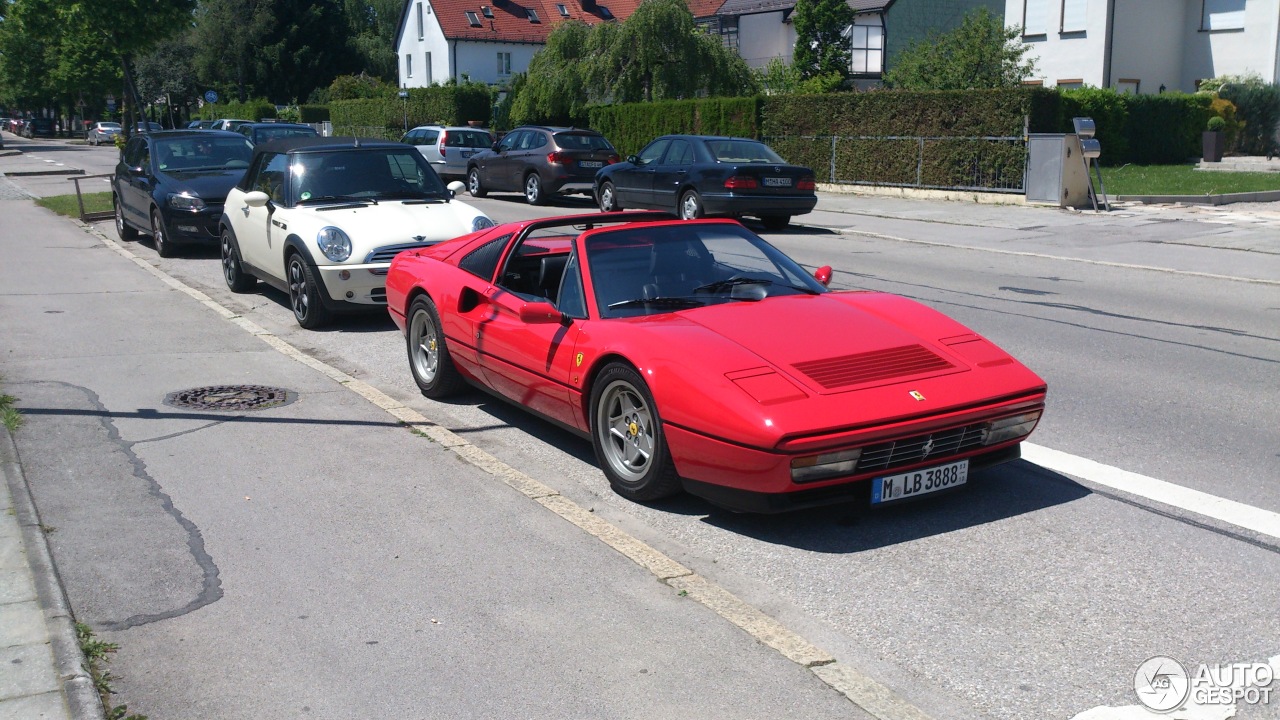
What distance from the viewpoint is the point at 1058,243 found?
1805 cm

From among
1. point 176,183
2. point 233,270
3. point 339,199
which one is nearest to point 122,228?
point 176,183

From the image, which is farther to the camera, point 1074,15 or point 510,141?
point 1074,15

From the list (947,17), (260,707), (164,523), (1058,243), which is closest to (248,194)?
(164,523)

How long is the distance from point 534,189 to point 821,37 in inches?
1085

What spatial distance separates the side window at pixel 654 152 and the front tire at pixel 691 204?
4.12 ft

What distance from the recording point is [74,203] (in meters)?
24.9

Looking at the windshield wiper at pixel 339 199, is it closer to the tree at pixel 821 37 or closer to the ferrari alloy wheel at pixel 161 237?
the ferrari alloy wheel at pixel 161 237

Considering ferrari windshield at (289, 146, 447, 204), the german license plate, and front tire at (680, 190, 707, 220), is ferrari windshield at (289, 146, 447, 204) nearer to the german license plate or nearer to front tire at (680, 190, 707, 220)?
the german license plate

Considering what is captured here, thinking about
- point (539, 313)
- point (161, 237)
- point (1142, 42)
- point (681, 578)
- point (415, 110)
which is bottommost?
point (681, 578)

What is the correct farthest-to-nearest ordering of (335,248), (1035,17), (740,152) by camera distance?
(1035,17), (740,152), (335,248)

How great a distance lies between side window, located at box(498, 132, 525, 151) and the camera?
89.7ft

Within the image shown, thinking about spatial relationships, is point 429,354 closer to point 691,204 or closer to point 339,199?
point 339,199

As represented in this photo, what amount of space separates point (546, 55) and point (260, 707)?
1484 inches

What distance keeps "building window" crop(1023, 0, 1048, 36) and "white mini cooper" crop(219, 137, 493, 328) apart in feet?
114
